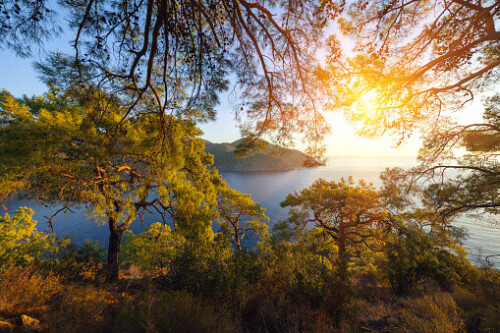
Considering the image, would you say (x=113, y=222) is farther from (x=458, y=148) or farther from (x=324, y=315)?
(x=458, y=148)

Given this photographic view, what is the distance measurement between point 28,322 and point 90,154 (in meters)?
3.37

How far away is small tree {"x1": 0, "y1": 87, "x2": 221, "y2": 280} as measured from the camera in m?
3.45

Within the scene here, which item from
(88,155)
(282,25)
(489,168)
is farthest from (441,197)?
(88,155)

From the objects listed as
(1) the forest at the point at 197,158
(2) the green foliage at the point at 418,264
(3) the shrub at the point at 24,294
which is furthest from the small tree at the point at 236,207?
(3) the shrub at the point at 24,294

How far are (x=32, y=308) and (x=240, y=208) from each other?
8.98m

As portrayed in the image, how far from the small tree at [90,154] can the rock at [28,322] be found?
2183 mm

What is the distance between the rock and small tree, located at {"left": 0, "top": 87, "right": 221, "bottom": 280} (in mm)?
2183

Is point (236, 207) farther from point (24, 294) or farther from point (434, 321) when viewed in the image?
point (434, 321)

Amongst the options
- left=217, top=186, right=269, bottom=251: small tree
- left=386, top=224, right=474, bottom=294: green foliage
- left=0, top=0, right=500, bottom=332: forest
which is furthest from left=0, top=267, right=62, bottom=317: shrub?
left=386, top=224, right=474, bottom=294: green foliage

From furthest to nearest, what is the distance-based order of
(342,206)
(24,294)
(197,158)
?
(342,206)
(197,158)
(24,294)

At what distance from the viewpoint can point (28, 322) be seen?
108 inches

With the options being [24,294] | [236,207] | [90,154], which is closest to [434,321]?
[24,294]

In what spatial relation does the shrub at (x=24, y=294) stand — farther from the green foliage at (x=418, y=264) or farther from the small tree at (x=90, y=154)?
the green foliage at (x=418, y=264)

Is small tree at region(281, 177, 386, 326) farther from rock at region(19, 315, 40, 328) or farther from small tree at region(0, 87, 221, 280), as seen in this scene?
rock at region(19, 315, 40, 328)
